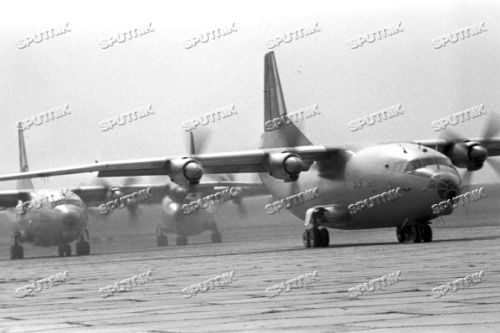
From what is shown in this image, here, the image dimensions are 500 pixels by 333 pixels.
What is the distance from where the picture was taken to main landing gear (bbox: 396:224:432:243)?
29000mm

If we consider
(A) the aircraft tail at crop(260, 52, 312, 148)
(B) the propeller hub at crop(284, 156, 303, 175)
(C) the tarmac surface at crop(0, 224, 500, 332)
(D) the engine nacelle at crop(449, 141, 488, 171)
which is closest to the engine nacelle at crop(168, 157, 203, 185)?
(B) the propeller hub at crop(284, 156, 303, 175)

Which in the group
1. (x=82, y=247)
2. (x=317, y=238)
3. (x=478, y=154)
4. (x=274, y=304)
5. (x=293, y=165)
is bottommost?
(x=274, y=304)

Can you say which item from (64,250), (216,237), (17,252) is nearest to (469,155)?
(64,250)

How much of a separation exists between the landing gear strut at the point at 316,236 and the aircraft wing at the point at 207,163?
1790 millimetres

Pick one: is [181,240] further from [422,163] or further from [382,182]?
[422,163]

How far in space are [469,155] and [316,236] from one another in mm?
5757

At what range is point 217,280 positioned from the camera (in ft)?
50.7

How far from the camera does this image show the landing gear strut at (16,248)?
1591 inches

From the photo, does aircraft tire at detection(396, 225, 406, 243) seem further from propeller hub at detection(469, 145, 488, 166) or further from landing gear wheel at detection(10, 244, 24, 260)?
landing gear wheel at detection(10, 244, 24, 260)

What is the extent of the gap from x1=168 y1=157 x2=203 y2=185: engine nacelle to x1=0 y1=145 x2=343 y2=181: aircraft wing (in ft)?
0.10

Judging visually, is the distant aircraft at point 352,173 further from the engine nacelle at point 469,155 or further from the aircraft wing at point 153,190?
the aircraft wing at point 153,190

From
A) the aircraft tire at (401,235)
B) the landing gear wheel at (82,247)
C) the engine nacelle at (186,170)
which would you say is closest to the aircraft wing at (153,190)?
the landing gear wheel at (82,247)

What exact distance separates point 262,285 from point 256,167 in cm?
1848

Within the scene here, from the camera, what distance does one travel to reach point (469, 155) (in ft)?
104
